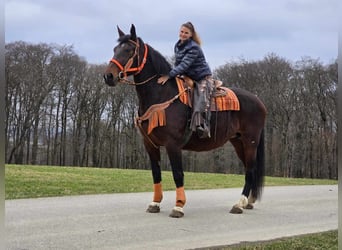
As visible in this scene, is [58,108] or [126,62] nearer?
[126,62]

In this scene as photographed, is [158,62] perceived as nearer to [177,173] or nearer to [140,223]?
[177,173]

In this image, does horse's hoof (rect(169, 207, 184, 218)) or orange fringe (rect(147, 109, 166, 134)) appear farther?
horse's hoof (rect(169, 207, 184, 218))

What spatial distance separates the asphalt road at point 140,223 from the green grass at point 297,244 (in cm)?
25

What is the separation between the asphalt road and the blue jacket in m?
2.22

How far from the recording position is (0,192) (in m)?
1.80

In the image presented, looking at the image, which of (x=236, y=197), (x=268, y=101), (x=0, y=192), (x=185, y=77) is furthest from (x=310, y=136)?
(x=0, y=192)

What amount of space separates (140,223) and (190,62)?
253 centimetres

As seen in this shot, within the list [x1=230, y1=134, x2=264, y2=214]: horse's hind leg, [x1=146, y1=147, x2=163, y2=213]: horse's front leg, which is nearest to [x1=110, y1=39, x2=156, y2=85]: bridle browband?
[x1=146, y1=147, x2=163, y2=213]: horse's front leg

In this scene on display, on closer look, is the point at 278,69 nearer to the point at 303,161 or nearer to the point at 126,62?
the point at 303,161

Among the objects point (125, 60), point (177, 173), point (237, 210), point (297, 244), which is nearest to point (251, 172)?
point (237, 210)

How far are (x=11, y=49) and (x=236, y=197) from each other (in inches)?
1229

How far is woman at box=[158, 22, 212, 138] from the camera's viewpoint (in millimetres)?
6582

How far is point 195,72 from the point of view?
22.6 feet

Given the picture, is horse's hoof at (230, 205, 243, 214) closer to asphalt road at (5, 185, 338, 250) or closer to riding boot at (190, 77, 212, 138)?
asphalt road at (5, 185, 338, 250)
